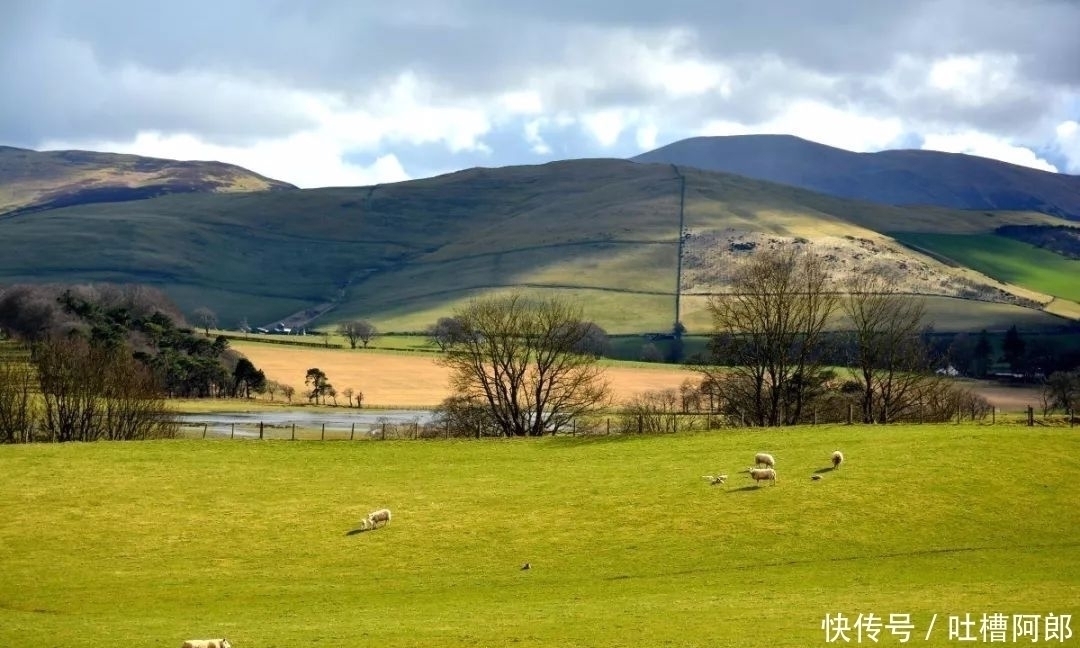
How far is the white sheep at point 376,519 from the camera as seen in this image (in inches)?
1698

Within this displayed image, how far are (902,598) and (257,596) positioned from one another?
19.1 m

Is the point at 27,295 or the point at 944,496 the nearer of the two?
the point at 944,496

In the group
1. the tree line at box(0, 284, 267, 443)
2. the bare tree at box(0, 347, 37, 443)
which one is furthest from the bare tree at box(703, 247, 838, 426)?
the bare tree at box(0, 347, 37, 443)

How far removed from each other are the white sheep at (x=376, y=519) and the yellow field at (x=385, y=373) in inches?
3020

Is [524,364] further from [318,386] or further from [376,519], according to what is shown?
[318,386]

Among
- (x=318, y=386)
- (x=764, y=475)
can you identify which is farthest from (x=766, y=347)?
(x=318, y=386)

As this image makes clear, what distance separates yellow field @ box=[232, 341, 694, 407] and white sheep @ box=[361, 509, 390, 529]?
252 ft

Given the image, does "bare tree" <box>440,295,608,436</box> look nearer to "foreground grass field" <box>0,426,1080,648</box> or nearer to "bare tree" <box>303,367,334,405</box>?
"foreground grass field" <box>0,426,1080,648</box>

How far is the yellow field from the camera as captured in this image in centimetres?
13125

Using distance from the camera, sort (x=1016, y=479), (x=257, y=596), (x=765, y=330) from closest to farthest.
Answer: (x=257, y=596) → (x=1016, y=479) → (x=765, y=330)

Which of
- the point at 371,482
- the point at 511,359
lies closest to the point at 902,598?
the point at 371,482

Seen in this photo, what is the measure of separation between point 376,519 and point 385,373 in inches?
4041

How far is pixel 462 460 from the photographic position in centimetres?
5647

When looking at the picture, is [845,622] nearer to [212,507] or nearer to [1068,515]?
[1068,515]
